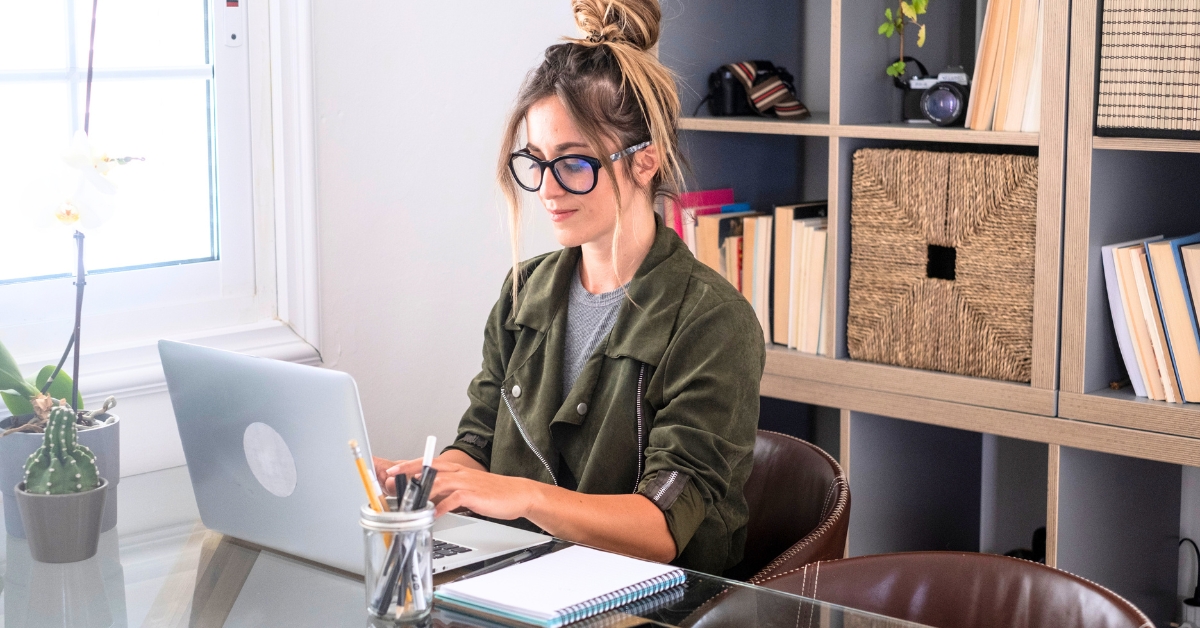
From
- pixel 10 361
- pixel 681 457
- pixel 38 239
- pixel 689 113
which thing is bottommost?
pixel 681 457

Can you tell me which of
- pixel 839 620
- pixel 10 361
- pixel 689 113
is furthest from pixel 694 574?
pixel 689 113

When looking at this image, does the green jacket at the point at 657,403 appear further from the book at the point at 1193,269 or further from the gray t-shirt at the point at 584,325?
the book at the point at 1193,269

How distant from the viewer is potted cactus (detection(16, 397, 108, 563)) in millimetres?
1352

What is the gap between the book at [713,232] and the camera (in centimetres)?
257

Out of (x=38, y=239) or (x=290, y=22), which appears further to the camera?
(x=290, y=22)

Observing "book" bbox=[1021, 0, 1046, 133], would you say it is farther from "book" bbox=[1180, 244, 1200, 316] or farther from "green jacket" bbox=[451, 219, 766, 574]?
"green jacket" bbox=[451, 219, 766, 574]

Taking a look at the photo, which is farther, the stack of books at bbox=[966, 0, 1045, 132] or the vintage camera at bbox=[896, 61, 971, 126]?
the vintage camera at bbox=[896, 61, 971, 126]

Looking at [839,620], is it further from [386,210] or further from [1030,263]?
[386,210]

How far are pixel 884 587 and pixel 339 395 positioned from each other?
2.10 feet

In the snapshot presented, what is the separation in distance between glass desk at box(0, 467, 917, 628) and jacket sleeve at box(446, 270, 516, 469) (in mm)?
458

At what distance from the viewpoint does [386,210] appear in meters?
2.37

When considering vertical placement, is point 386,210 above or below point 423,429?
above

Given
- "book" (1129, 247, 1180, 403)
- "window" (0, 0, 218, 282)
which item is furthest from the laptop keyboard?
"book" (1129, 247, 1180, 403)

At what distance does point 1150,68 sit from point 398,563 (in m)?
1.53
